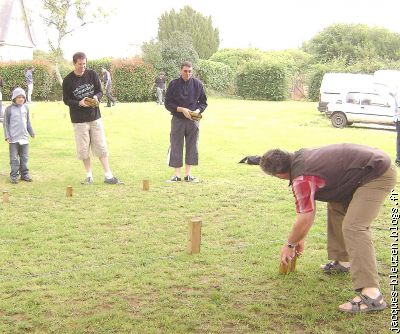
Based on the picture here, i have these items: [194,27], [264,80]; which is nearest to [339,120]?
[264,80]

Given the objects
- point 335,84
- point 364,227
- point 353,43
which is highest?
point 353,43

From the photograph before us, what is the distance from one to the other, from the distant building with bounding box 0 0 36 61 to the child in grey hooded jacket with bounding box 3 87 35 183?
40059 mm

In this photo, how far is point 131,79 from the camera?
Answer: 30.3 meters

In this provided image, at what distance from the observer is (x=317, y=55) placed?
159 feet

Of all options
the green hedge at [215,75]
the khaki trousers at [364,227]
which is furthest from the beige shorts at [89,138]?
the green hedge at [215,75]

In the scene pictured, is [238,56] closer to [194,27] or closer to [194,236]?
[194,27]

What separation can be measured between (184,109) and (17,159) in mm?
3032

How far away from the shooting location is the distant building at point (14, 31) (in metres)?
45.9

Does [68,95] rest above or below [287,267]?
above

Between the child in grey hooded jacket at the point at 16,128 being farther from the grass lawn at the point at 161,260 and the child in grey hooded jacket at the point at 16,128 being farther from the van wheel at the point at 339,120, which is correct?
the van wheel at the point at 339,120

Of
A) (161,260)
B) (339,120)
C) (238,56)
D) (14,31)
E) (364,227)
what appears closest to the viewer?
(364,227)

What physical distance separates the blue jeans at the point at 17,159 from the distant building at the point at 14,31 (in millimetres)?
40050

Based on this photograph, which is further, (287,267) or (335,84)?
(335,84)

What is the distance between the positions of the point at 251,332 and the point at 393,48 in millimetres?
52413
